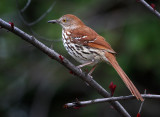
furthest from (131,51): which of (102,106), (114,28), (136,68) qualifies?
(102,106)

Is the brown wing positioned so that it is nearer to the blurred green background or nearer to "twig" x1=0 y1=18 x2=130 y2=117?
"twig" x1=0 y1=18 x2=130 y2=117

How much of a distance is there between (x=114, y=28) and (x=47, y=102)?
1912 mm

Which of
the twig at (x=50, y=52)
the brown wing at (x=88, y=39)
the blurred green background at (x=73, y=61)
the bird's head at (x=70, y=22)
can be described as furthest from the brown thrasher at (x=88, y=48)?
the blurred green background at (x=73, y=61)

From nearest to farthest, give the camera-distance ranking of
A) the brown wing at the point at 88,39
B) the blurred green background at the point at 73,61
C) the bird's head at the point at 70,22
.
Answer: the brown wing at the point at 88,39 → the bird's head at the point at 70,22 → the blurred green background at the point at 73,61

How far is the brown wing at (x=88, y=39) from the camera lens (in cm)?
403

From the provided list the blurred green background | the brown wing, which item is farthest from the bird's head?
the blurred green background

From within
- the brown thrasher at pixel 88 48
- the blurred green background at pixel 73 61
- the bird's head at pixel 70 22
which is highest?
the bird's head at pixel 70 22

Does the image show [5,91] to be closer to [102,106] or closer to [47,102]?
[47,102]

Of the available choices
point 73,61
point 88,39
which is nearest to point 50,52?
point 88,39

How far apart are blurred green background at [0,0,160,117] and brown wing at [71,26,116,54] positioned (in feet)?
4.13

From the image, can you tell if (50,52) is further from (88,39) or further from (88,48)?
(88,39)

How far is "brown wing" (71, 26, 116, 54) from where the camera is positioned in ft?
13.2

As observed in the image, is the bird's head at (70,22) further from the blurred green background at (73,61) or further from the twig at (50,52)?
the twig at (50,52)

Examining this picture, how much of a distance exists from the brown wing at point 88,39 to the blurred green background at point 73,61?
1.26 m
